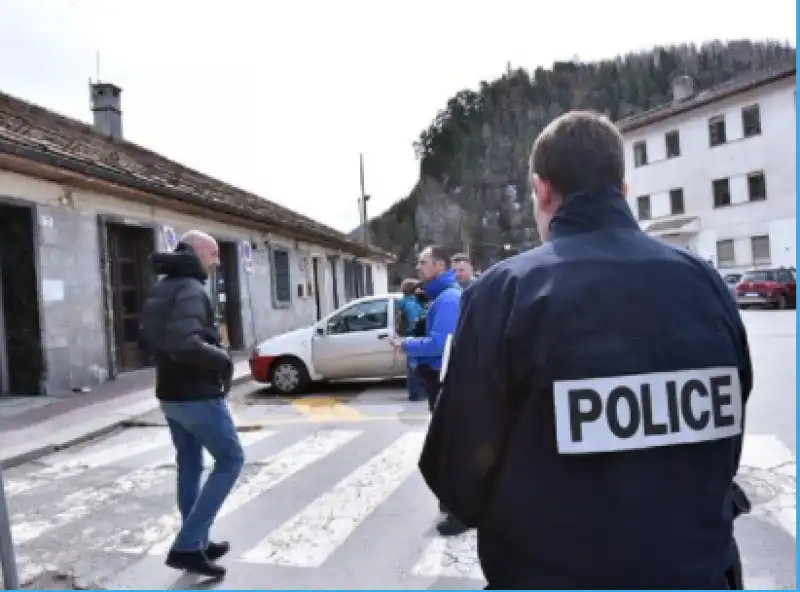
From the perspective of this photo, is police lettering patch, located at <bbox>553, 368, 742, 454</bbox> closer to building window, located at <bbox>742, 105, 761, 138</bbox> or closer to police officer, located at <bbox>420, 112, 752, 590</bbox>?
police officer, located at <bbox>420, 112, 752, 590</bbox>

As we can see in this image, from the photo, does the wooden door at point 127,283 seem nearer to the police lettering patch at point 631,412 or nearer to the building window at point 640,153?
the police lettering patch at point 631,412

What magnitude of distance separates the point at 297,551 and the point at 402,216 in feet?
314

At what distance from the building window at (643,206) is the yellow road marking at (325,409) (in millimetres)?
36383

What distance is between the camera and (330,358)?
11.0 meters

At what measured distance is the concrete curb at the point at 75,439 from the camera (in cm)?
684

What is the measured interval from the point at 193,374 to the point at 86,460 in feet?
13.4

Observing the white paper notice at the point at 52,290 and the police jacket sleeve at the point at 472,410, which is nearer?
the police jacket sleeve at the point at 472,410

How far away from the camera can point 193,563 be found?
3.76 meters

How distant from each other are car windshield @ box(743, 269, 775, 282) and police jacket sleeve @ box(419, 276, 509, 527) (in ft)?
92.2

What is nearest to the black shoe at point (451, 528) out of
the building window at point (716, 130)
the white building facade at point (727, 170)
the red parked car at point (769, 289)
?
the red parked car at point (769, 289)

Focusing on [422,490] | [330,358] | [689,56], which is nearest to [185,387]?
[422,490]

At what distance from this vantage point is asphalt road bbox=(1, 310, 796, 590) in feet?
12.5

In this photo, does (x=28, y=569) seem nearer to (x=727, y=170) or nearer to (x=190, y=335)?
(x=190, y=335)

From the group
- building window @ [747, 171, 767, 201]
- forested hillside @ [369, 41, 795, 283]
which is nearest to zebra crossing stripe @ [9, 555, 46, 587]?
building window @ [747, 171, 767, 201]
